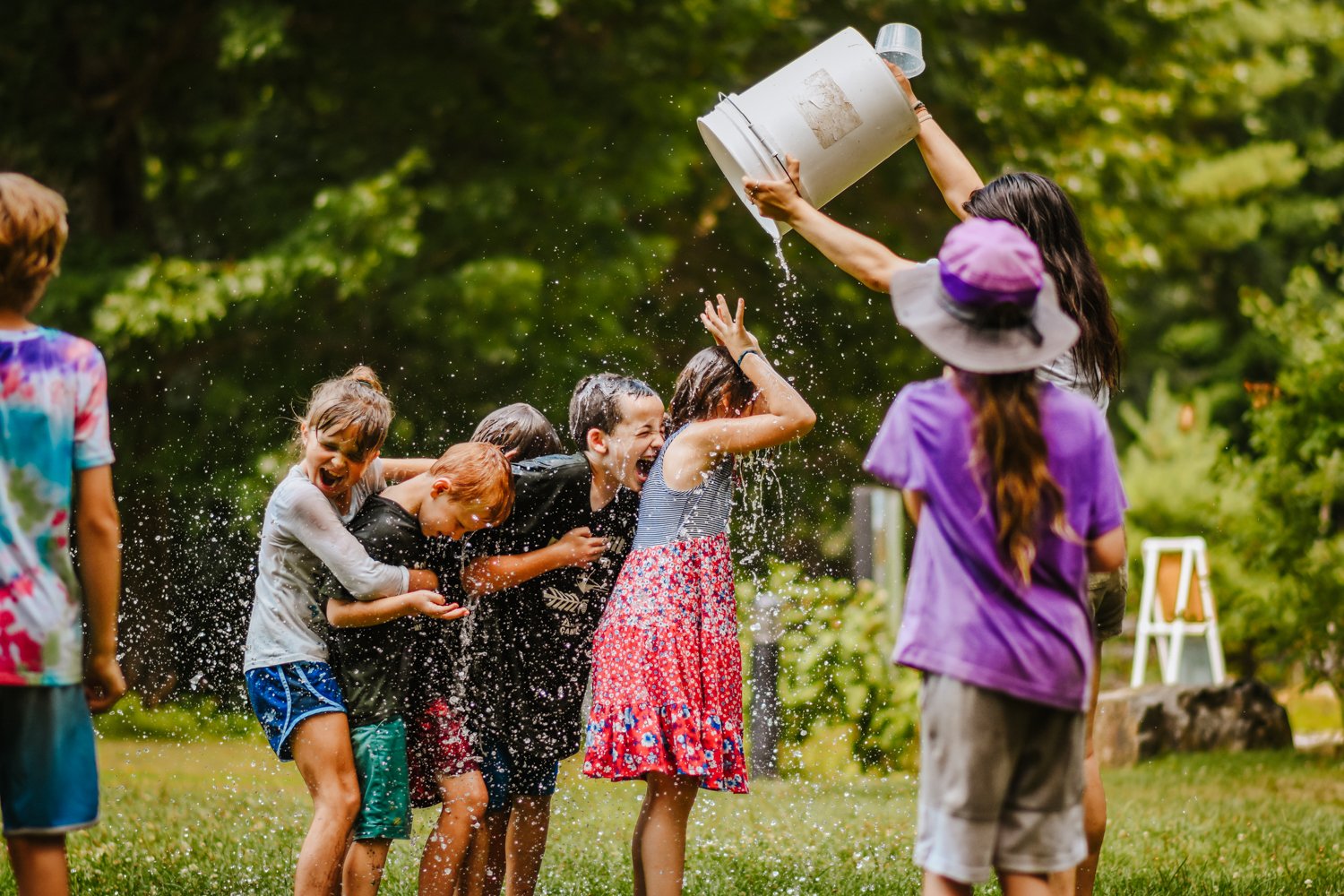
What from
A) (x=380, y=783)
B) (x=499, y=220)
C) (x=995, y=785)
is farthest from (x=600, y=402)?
(x=499, y=220)

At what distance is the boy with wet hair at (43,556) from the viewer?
2541 mm

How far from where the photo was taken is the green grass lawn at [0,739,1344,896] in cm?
452

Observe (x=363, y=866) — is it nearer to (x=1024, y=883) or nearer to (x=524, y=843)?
(x=524, y=843)

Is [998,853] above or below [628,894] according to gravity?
above

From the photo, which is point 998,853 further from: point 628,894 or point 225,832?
point 225,832

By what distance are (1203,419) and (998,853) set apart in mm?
18545

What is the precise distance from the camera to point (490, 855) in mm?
3947

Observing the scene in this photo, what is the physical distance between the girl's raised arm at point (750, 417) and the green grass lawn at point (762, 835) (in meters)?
1.62

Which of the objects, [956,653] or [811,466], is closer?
[956,653]

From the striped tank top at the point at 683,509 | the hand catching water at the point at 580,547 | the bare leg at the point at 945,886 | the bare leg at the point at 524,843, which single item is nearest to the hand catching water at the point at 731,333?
the striped tank top at the point at 683,509

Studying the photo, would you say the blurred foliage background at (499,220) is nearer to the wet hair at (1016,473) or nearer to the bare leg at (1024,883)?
the bare leg at (1024,883)

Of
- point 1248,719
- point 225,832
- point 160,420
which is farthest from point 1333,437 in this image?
point 160,420

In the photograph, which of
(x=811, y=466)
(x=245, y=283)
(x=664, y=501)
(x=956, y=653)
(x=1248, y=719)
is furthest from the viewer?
(x=811, y=466)

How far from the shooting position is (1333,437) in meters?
8.33
